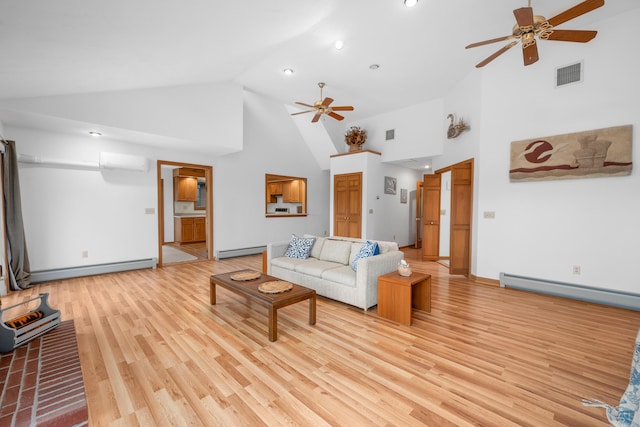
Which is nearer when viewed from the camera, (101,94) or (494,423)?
(494,423)

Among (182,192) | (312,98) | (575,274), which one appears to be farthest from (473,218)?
(182,192)

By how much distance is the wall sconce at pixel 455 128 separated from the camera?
506cm

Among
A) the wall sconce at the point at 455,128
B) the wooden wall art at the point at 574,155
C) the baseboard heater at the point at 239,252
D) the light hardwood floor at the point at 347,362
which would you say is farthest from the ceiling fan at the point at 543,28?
the baseboard heater at the point at 239,252

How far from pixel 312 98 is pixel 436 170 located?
3.33 metres

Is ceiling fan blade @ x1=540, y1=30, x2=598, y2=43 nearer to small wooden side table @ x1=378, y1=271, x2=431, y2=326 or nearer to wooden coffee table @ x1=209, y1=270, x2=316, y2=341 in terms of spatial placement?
small wooden side table @ x1=378, y1=271, x2=431, y2=326

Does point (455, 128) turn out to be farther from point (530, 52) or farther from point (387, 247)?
point (387, 247)

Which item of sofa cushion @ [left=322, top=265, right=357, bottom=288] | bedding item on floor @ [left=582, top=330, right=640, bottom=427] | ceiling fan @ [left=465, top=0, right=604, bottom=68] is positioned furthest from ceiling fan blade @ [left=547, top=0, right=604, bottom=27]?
sofa cushion @ [left=322, top=265, right=357, bottom=288]

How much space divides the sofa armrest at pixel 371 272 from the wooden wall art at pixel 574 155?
266 cm

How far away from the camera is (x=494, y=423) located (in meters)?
1.60

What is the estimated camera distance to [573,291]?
149 inches

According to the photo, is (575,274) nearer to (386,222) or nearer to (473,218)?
(473,218)

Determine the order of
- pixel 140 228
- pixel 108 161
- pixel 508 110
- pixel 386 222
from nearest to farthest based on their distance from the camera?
pixel 508 110 → pixel 108 161 → pixel 140 228 → pixel 386 222

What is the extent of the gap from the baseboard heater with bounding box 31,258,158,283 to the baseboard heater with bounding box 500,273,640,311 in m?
6.58

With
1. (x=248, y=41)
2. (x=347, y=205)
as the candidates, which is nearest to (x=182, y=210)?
(x=347, y=205)
